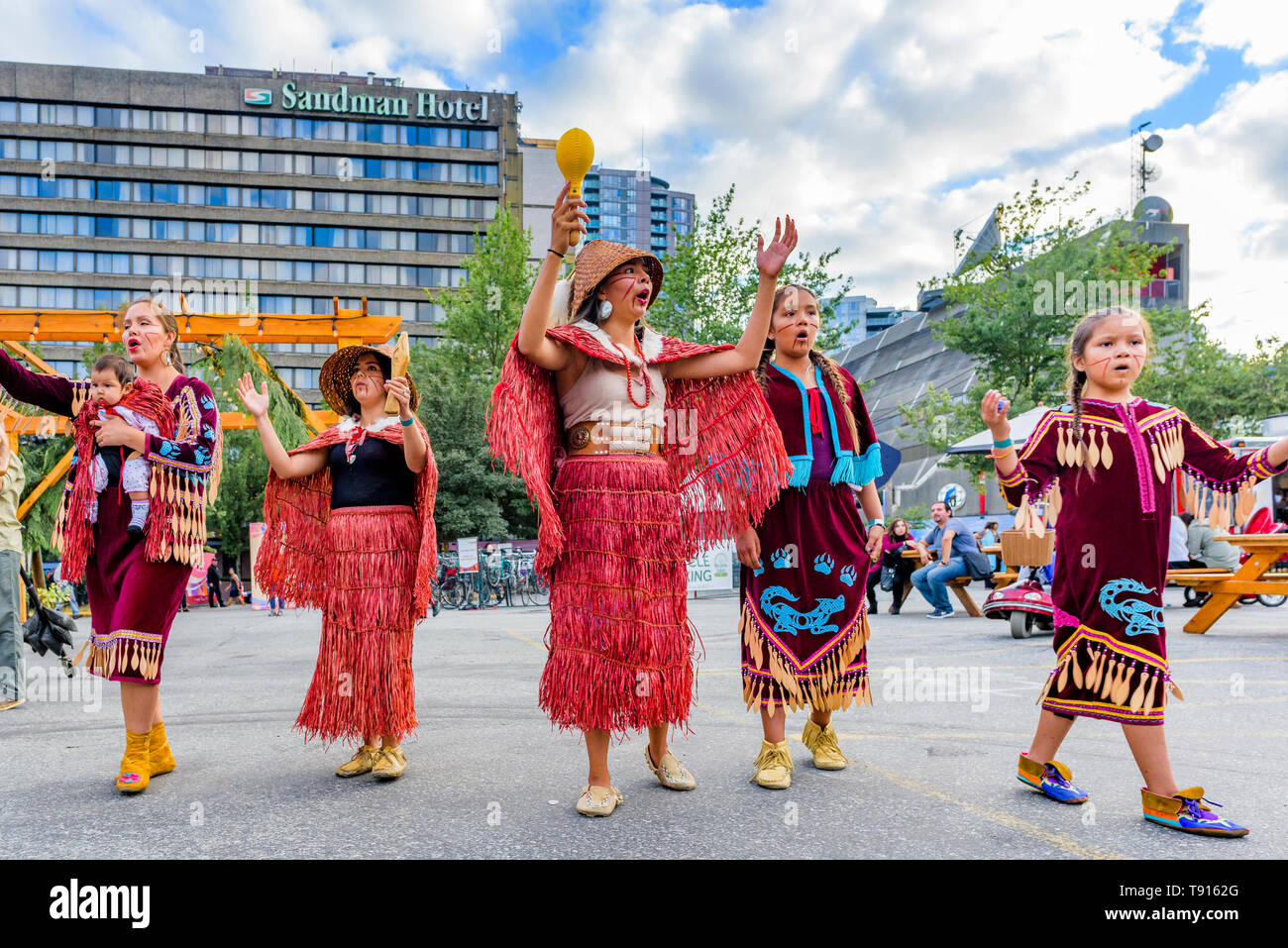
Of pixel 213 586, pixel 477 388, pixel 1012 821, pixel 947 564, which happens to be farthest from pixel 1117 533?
pixel 477 388

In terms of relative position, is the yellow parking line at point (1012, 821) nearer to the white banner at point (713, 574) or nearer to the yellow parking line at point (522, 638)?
the yellow parking line at point (522, 638)

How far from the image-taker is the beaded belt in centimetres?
349

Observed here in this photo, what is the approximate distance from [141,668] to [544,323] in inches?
90.5

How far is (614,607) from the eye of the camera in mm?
3385

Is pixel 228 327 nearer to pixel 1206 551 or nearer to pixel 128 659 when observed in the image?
pixel 128 659

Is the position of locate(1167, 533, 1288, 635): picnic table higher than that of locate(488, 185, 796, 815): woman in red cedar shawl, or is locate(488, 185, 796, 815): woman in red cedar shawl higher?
locate(488, 185, 796, 815): woman in red cedar shawl

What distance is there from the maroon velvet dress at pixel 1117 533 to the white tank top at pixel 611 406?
143cm

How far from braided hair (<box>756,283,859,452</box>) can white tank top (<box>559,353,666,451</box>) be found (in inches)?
29.1

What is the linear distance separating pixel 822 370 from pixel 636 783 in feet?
6.55
